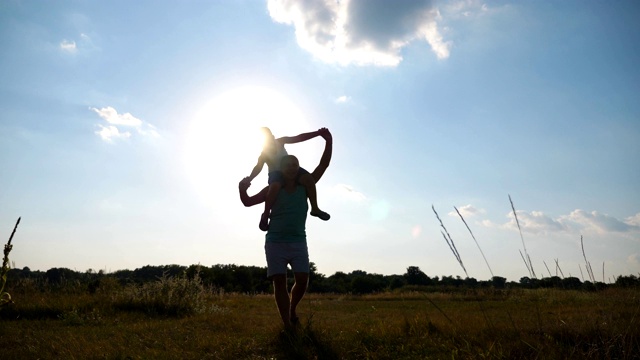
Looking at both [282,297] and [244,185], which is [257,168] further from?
[282,297]

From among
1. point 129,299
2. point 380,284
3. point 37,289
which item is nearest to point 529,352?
point 129,299

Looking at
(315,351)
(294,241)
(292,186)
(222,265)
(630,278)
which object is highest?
(222,265)

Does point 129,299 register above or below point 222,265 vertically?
below

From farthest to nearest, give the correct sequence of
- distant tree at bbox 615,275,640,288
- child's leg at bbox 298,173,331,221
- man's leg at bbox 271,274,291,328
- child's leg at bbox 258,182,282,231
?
1. child's leg at bbox 298,173,331,221
2. child's leg at bbox 258,182,282,231
3. man's leg at bbox 271,274,291,328
4. distant tree at bbox 615,275,640,288

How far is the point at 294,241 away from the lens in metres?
5.46

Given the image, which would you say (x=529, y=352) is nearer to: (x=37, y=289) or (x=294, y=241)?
(x=294, y=241)

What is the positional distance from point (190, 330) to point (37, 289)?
758 centimetres

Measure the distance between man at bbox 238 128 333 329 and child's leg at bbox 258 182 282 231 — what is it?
0.20 feet

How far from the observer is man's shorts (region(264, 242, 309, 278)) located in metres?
5.38

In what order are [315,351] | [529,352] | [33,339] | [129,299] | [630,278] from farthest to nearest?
1. [129,299]
2. [33,339]
3. [630,278]
4. [315,351]
5. [529,352]

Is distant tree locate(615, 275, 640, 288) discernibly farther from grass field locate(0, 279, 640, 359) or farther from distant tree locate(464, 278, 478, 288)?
distant tree locate(464, 278, 478, 288)

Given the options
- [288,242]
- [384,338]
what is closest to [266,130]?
[288,242]

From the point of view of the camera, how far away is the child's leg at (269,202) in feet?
18.2

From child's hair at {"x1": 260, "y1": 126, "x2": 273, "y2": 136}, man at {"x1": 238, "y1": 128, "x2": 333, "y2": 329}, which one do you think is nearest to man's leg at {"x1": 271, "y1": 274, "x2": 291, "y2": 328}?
man at {"x1": 238, "y1": 128, "x2": 333, "y2": 329}
